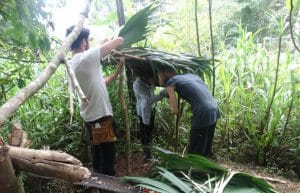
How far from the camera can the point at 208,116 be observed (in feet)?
10.1

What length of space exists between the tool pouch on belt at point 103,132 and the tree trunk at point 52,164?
1433 millimetres

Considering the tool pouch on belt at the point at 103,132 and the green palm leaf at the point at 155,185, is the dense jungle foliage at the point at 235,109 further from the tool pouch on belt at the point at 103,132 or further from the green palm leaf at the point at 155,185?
the green palm leaf at the point at 155,185

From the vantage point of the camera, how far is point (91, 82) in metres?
2.79

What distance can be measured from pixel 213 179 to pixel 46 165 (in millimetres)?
1130

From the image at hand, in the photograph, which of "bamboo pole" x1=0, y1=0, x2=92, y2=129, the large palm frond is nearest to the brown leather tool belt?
the large palm frond

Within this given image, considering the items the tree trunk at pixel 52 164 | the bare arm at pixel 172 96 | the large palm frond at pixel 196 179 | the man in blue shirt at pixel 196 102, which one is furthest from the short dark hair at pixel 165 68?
the tree trunk at pixel 52 164

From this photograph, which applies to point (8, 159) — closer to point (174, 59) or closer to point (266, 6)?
point (174, 59)

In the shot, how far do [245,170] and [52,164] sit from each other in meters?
2.56

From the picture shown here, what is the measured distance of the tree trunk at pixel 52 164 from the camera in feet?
4.50

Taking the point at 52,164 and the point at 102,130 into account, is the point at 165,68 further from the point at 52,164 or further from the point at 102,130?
the point at 52,164

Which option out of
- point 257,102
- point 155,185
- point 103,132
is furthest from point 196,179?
point 257,102

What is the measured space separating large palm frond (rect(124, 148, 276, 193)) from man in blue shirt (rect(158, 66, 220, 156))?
2.69 feet

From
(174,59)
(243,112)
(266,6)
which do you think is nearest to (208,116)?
(174,59)

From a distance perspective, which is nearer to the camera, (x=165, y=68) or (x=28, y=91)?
(x=28, y=91)
